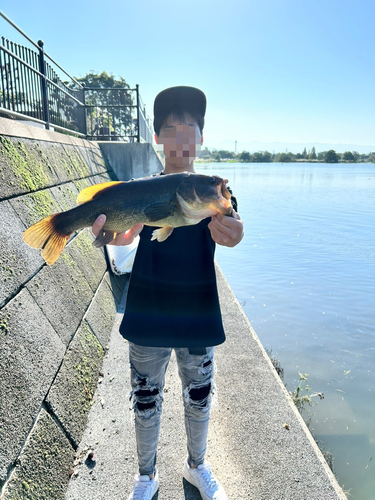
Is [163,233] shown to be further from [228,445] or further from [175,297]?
[228,445]

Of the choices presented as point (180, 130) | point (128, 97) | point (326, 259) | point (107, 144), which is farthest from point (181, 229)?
point (128, 97)

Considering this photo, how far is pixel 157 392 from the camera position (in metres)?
2.29

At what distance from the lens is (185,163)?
2.25m

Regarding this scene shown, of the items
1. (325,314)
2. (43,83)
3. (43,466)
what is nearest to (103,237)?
(43,466)

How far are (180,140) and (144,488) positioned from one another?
2.34 meters

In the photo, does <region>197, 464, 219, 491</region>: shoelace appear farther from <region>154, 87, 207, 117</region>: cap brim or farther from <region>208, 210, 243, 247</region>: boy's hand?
<region>154, 87, 207, 117</region>: cap brim

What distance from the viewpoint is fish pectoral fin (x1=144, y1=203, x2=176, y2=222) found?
1861mm

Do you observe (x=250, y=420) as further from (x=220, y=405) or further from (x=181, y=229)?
(x=181, y=229)

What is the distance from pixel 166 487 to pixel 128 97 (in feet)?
42.7

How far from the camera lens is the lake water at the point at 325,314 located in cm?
425

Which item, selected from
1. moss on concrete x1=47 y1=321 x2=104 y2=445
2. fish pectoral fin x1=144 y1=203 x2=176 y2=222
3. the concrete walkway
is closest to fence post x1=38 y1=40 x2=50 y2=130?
moss on concrete x1=47 y1=321 x2=104 y2=445

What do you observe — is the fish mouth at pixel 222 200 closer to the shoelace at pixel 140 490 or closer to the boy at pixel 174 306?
the boy at pixel 174 306

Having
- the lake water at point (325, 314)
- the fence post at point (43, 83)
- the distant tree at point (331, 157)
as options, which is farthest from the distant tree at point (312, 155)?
the fence post at point (43, 83)

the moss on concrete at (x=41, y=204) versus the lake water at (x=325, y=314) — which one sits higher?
the moss on concrete at (x=41, y=204)
